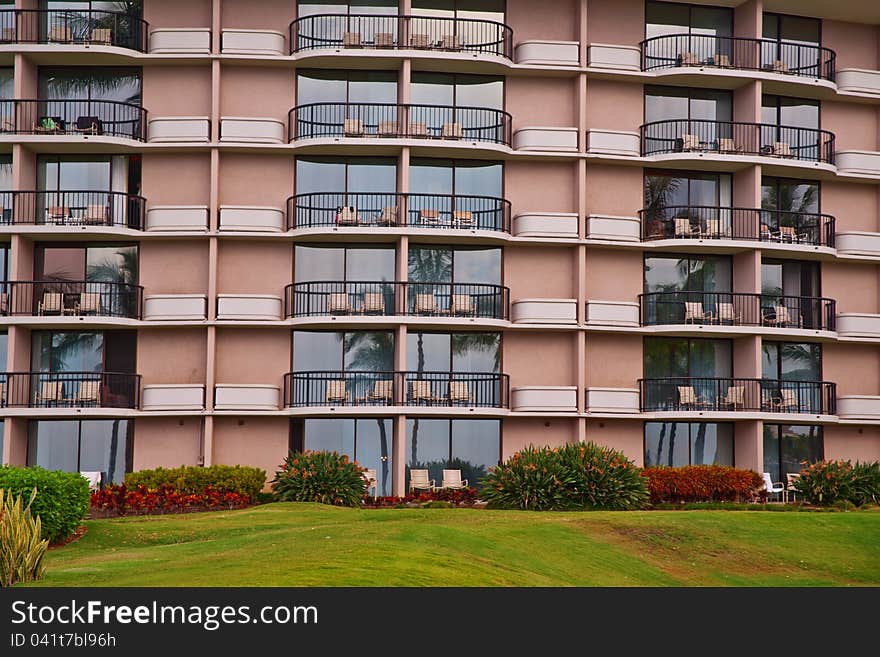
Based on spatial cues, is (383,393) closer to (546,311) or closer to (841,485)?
(546,311)

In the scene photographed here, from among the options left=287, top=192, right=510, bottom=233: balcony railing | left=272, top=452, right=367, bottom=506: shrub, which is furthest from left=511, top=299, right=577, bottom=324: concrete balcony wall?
left=272, top=452, right=367, bottom=506: shrub

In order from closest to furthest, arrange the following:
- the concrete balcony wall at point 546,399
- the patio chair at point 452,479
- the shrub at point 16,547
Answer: the shrub at point 16,547 < the patio chair at point 452,479 < the concrete balcony wall at point 546,399

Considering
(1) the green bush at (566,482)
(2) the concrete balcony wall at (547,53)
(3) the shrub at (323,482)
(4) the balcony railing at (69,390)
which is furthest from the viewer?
(2) the concrete balcony wall at (547,53)

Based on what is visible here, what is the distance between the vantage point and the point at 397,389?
41.3 metres

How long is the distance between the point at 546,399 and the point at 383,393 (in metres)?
5.44

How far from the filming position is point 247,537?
26625 mm

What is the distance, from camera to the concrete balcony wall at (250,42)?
139 ft

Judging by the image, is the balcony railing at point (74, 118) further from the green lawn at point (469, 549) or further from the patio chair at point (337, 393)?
the green lawn at point (469, 549)

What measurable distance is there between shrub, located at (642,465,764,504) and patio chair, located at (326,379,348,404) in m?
9.92

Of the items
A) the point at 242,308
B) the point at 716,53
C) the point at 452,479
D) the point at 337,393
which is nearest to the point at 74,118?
the point at 242,308

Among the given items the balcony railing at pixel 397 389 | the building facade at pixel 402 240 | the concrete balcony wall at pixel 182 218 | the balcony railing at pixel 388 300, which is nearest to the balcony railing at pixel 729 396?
the building facade at pixel 402 240

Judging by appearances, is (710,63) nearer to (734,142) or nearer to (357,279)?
(734,142)

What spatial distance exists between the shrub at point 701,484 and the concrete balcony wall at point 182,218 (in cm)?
1656
